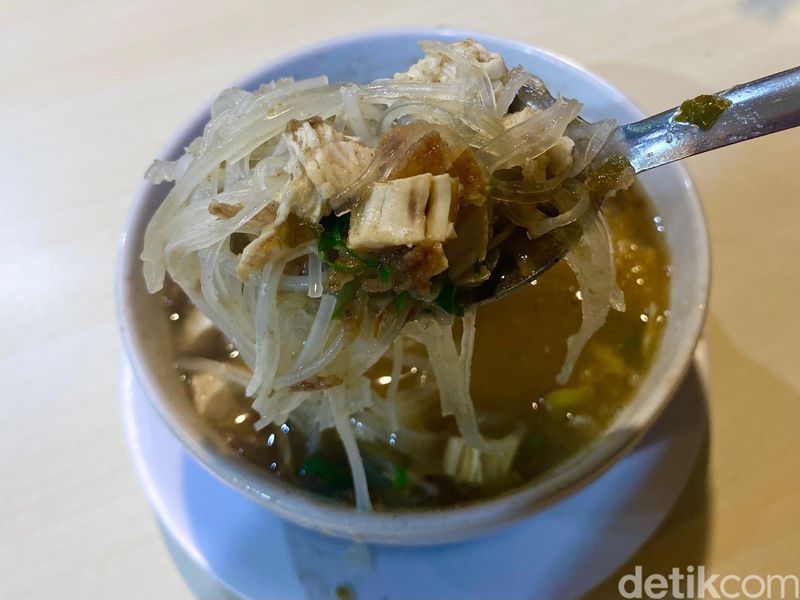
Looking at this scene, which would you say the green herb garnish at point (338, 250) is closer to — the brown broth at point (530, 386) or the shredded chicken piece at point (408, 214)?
the shredded chicken piece at point (408, 214)

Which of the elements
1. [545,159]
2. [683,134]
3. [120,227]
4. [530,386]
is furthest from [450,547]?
[120,227]

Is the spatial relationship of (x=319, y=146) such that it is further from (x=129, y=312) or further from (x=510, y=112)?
(x=129, y=312)

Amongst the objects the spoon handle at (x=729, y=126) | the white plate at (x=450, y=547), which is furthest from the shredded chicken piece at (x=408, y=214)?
the white plate at (x=450, y=547)

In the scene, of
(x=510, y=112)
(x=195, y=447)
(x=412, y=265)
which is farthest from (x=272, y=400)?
(x=510, y=112)

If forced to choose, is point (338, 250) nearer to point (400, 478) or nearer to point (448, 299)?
point (448, 299)

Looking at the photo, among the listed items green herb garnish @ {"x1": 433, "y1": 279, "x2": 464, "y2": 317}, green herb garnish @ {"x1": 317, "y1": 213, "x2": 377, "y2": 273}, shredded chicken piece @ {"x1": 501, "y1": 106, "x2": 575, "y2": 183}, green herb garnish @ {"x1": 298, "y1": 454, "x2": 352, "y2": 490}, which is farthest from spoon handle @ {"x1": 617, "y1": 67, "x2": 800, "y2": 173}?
green herb garnish @ {"x1": 298, "y1": 454, "x2": 352, "y2": 490}
